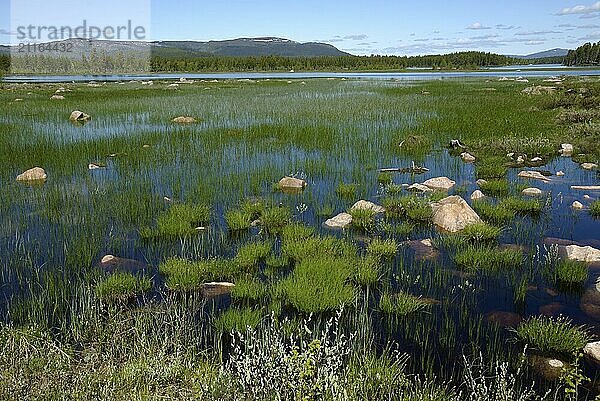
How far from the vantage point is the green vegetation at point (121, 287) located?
749 cm

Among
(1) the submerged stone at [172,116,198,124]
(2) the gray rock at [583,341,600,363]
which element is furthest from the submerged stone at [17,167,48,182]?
(2) the gray rock at [583,341,600,363]

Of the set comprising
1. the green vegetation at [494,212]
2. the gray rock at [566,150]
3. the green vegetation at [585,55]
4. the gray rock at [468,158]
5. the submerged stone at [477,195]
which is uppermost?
the green vegetation at [585,55]

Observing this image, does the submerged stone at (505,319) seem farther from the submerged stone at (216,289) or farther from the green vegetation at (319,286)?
the submerged stone at (216,289)

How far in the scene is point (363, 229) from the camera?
1057 cm

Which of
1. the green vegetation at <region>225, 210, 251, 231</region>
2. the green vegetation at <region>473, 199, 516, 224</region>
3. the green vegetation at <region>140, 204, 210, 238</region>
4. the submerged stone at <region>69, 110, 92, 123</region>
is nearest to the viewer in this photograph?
the green vegetation at <region>140, 204, 210, 238</region>

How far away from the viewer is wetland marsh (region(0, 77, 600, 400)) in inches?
205

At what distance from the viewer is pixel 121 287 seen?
7.64m

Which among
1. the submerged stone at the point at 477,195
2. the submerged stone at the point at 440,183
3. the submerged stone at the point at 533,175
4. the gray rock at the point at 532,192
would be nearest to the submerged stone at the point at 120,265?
the submerged stone at the point at 477,195

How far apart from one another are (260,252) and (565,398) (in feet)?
18.1

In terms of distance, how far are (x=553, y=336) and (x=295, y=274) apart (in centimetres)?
384

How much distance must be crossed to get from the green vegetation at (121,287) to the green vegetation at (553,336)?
5.61m

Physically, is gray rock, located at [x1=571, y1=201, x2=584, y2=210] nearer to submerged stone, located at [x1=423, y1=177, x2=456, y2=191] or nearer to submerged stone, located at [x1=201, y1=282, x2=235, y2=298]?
submerged stone, located at [x1=423, y1=177, x2=456, y2=191]

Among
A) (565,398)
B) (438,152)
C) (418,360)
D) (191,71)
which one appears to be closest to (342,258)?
(418,360)

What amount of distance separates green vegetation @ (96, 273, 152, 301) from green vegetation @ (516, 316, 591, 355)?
5608 mm
